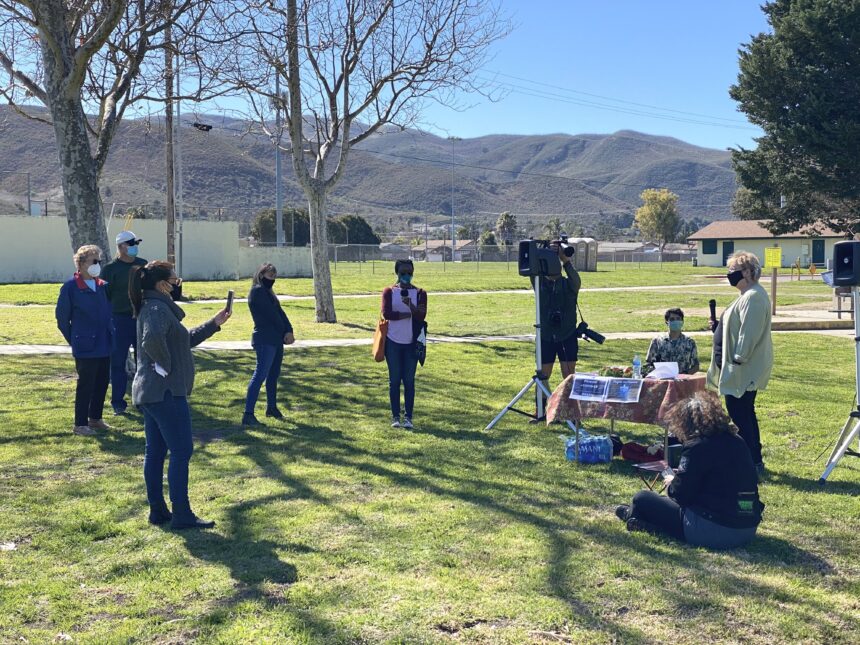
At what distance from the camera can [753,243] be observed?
236 ft

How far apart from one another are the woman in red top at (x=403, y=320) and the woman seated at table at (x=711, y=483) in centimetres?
363

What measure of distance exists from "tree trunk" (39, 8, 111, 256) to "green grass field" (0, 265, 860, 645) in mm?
2525

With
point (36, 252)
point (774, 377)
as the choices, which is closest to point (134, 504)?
point (774, 377)

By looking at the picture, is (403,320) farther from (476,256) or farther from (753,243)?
(476,256)

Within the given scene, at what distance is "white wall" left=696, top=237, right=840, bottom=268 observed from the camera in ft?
217

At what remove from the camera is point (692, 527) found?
5.44m

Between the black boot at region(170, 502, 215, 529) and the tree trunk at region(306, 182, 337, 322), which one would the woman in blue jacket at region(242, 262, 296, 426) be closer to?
the black boot at region(170, 502, 215, 529)

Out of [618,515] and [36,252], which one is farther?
[36,252]

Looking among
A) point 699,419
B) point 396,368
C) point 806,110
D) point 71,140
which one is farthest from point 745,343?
point 806,110

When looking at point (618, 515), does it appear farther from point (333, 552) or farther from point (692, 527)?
point (333, 552)

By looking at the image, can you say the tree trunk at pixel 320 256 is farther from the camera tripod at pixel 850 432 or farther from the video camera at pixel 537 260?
the camera tripod at pixel 850 432

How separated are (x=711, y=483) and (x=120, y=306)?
6.63 metres

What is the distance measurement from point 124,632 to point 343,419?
5395mm

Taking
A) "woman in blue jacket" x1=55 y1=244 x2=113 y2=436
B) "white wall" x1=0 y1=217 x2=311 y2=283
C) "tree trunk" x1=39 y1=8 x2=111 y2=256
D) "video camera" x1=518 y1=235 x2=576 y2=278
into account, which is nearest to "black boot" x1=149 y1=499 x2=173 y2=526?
"woman in blue jacket" x1=55 y1=244 x2=113 y2=436
